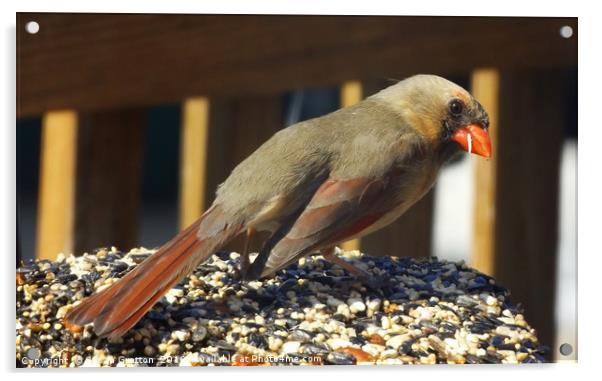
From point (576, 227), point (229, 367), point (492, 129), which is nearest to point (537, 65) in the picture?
point (492, 129)

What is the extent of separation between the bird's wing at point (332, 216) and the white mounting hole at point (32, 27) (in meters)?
0.86

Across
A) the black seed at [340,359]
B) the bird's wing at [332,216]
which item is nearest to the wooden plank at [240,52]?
the bird's wing at [332,216]

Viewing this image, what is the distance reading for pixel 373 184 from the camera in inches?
106

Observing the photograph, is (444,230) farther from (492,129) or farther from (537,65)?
(537,65)

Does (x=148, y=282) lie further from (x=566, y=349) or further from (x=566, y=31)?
(x=566, y=31)

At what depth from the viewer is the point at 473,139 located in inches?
112

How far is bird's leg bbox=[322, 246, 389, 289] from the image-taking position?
107 inches

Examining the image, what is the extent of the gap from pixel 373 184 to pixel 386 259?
23 centimetres

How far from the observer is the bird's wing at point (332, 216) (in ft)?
8.66

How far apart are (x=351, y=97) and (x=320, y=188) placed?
322mm

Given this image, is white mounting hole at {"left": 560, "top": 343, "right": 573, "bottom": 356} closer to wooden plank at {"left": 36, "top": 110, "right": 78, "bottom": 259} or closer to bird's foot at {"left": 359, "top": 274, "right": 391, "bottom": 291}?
bird's foot at {"left": 359, "top": 274, "right": 391, "bottom": 291}

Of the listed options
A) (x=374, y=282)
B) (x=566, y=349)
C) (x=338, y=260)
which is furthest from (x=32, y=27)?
(x=566, y=349)

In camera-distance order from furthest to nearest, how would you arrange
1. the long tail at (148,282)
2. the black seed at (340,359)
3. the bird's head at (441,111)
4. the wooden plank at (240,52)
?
the wooden plank at (240,52), the bird's head at (441,111), the black seed at (340,359), the long tail at (148,282)

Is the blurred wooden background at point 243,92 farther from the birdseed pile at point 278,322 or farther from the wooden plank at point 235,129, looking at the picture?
the birdseed pile at point 278,322
